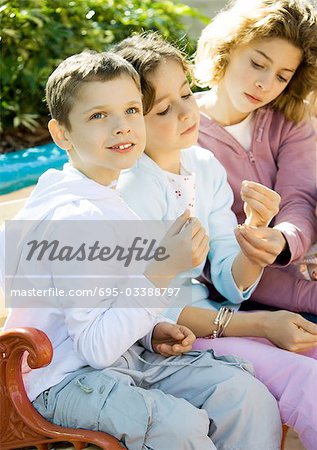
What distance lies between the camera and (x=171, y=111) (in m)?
2.54

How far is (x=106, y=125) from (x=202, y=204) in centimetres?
56

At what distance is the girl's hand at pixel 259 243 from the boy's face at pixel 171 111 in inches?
12.5

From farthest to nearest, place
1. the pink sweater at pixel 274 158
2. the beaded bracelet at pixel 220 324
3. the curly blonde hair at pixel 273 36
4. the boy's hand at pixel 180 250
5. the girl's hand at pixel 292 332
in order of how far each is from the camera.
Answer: the pink sweater at pixel 274 158 → the curly blonde hair at pixel 273 36 → the beaded bracelet at pixel 220 324 → the girl's hand at pixel 292 332 → the boy's hand at pixel 180 250

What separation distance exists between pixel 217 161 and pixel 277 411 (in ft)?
2.96

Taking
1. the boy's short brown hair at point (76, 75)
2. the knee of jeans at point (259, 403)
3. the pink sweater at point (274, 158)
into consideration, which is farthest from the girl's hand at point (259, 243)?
the boy's short brown hair at point (76, 75)

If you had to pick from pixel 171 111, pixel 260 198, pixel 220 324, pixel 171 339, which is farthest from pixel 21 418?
pixel 171 111

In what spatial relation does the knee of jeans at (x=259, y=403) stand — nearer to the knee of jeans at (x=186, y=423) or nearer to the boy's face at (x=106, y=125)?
the knee of jeans at (x=186, y=423)

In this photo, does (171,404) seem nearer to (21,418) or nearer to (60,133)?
(21,418)

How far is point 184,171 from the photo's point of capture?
8.81ft

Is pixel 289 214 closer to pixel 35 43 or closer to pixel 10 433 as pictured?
pixel 10 433

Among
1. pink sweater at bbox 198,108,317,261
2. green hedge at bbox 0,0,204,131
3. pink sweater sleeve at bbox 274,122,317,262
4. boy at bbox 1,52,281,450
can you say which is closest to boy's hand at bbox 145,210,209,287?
boy at bbox 1,52,281,450

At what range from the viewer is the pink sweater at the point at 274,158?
2861mm

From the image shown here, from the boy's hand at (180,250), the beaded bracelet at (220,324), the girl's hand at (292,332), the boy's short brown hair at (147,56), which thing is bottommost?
the beaded bracelet at (220,324)

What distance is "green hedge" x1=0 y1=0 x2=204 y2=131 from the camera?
5.58 metres
